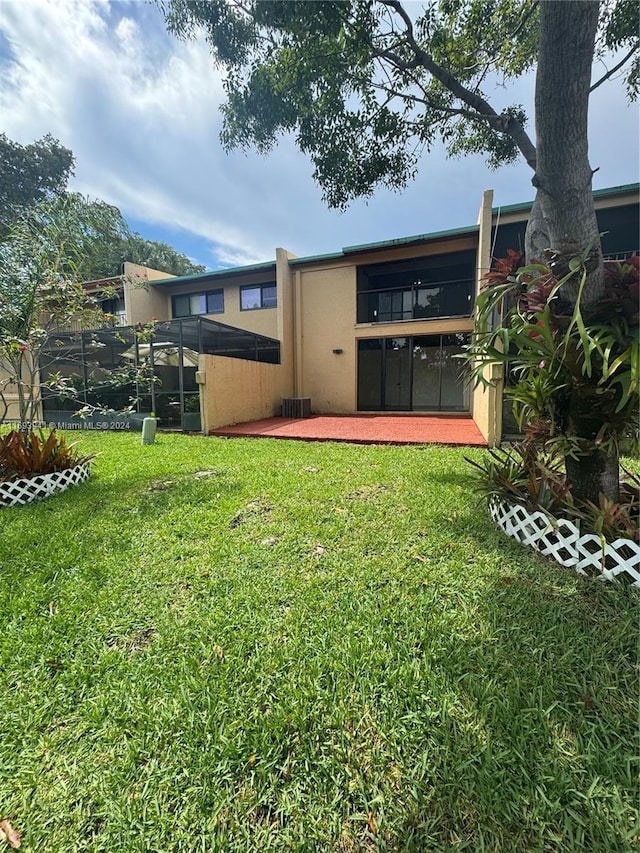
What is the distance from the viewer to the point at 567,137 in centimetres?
217

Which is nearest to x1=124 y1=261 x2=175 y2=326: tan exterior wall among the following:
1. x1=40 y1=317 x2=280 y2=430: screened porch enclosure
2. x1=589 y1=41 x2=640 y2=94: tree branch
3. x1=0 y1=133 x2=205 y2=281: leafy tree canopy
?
x1=0 y1=133 x2=205 y2=281: leafy tree canopy

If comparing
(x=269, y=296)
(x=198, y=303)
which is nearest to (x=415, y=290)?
(x=269, y=296)

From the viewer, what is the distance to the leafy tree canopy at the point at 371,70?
15.3 feet

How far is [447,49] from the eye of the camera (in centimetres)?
580

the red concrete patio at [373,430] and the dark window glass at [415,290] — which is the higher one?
the dark window glass at [415,290]

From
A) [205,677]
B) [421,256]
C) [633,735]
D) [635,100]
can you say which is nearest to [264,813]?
[205,677]

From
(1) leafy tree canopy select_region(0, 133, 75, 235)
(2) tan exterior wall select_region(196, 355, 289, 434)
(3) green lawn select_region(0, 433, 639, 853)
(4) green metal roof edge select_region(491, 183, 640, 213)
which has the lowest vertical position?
(3) green lawn select_region(0, 433, 639, 853)

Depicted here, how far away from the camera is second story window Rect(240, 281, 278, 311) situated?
46.5 ft

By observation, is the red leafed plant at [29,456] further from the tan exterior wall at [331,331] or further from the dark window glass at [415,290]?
the dark window glass at [415,290]

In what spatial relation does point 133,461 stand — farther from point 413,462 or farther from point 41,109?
point 41,109

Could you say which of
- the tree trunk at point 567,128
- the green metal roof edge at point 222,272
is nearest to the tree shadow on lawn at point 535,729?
the tree trunk at point 567,128

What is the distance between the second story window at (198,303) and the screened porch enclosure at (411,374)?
22.3 ft

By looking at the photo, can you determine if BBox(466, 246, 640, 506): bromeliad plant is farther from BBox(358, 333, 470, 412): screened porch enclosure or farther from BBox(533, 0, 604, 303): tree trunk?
BBox(358, 333, 470, 412): screened porch enclosure

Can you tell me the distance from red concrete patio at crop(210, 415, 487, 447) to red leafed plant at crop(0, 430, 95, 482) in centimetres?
444
